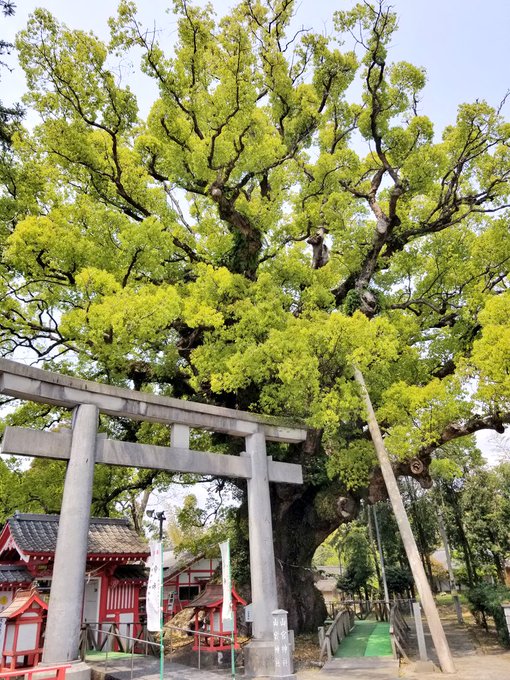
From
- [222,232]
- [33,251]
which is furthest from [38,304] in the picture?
[222,232]

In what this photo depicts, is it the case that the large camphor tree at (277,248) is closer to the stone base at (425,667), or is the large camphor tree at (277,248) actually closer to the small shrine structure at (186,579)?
the stone base at (425,667)

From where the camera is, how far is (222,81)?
41.5 ft

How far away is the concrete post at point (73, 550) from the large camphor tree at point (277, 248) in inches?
86.3

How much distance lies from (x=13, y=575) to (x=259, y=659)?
22.2ft

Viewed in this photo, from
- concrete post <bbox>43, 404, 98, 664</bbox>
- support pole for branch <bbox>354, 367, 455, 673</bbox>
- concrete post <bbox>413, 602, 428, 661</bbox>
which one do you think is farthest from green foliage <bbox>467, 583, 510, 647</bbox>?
concrete post <bbox>43, 404, 98, 664</bbox>

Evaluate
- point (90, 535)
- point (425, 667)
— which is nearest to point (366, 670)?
point (425, 667)

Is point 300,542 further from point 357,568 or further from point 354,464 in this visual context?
point 357,568

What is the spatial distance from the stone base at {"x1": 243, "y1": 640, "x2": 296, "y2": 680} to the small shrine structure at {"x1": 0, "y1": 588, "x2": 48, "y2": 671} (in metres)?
4.27

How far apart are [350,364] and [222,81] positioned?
8698 millimetres

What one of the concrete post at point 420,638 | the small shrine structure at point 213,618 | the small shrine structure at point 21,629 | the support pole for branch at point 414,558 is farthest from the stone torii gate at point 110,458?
the concrete post at point 420,638

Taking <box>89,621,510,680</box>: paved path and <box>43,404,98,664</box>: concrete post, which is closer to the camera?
<box>43,404,98,664</box>: concrete post

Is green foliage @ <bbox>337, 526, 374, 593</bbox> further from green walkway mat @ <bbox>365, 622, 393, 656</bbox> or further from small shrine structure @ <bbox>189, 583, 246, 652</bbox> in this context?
small shrine structure @ <bbox>189, 583, 246, 652</bbox>

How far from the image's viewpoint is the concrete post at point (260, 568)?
885cm

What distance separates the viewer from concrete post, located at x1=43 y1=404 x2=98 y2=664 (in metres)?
7.07
